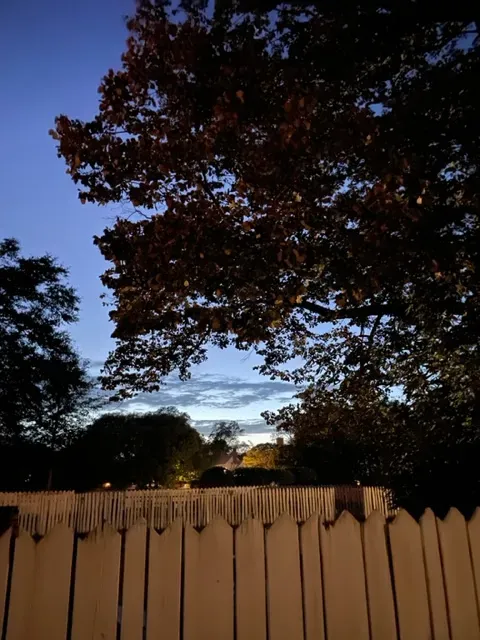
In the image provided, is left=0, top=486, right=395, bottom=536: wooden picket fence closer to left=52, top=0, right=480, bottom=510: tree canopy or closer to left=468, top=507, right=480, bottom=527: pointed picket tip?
left=52, top=0, right=480, bottom=510: tree canopy

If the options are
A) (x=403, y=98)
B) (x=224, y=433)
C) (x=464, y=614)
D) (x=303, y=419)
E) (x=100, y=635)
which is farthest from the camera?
(x=224, y=433)

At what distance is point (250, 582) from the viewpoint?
308cm

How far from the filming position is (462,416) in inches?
291

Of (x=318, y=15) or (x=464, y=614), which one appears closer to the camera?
(x=464, y=614)

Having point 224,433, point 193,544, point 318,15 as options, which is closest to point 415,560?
point 193,544

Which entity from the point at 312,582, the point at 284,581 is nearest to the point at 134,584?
the point at 284,581

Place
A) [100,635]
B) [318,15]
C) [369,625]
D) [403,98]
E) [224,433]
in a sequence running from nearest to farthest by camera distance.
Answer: [100,635]
[369,625]
[403,98]
[318,15]
[224,433]

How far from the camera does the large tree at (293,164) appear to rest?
19.0 ft

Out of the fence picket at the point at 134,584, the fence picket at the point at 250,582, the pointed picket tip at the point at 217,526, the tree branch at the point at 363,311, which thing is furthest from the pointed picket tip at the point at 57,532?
the tree branch at the point at 363,311

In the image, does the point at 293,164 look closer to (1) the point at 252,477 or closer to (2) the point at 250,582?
(2) the point at 250,582

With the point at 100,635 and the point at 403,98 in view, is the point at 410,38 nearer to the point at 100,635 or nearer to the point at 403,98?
the point at 403,98

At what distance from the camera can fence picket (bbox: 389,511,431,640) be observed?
3.31 meters

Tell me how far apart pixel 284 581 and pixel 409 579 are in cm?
87

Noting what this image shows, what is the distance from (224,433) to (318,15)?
226 ft
